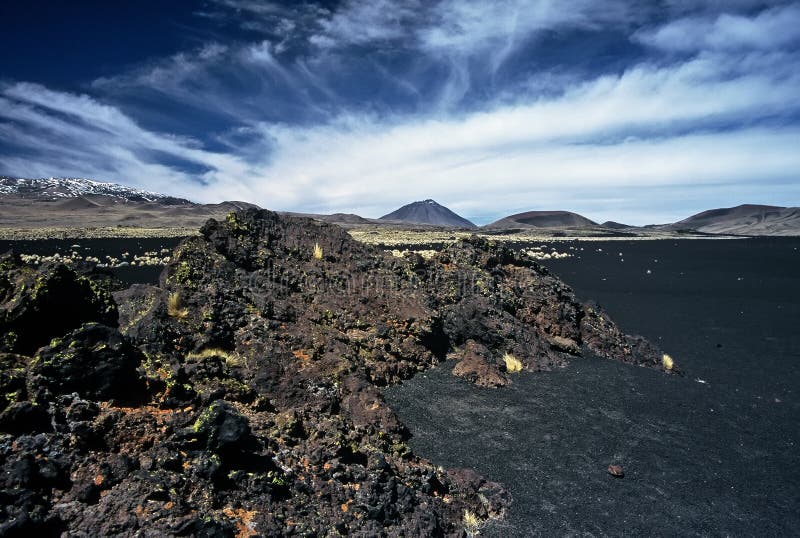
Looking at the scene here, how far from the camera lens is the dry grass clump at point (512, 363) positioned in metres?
11.4

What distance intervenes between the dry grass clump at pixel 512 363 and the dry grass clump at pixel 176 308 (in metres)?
8.17

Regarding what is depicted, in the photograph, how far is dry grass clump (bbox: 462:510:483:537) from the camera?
5.55 metres

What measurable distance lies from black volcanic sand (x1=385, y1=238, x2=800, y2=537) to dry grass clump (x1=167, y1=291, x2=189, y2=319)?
16.1 feet

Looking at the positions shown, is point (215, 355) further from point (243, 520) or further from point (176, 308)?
point (243, 520)

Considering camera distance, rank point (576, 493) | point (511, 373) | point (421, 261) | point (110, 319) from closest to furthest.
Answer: point (576, 493), point (110, 319), point (511, 373), point (421, 261)

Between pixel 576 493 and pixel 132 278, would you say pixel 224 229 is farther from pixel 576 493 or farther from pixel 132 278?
pixel 132 278


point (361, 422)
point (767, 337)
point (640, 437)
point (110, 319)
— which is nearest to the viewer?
point (110, 319)

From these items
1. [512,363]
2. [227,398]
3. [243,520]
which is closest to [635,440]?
[512,363]

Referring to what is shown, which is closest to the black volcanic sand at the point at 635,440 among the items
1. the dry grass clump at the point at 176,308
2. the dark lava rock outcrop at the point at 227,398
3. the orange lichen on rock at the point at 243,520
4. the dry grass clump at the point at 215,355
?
the dark lava rock outcrop at the point at 227,398

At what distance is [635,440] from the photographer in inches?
320

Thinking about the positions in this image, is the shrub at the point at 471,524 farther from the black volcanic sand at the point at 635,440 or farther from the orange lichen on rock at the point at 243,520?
the orange lichen on rock at the point at 243,520

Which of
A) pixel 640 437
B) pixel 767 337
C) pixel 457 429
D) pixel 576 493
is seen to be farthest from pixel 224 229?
pixel 767 337

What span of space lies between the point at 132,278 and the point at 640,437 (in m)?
28.1

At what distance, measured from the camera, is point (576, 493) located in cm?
645
